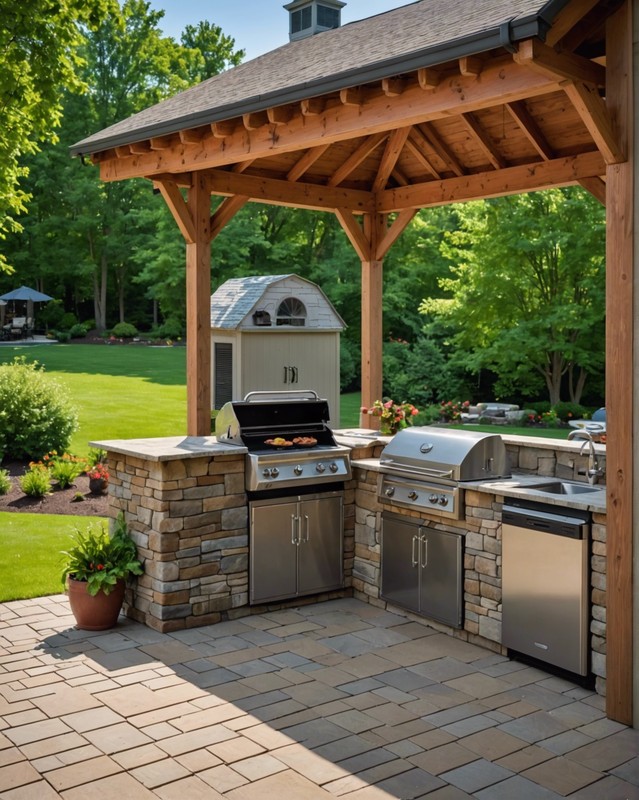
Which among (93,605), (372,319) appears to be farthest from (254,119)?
(93,605)

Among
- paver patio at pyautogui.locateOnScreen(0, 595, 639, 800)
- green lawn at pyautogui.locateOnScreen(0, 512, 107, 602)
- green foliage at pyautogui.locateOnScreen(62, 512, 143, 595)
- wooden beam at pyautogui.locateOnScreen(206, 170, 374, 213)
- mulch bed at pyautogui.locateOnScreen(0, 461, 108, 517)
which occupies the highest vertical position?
wooden beam at pyautogui.locateOnScreen(206, 170, 374, 213)

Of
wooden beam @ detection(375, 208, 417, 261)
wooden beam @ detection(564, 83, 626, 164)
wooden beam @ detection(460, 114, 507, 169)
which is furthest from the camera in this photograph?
wooden beam @ detection(375, 208, 417, 261)

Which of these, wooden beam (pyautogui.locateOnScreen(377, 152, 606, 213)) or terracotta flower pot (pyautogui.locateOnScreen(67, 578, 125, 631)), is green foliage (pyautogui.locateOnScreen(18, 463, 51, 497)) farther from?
wooden beam (pyautogui.locateOnScreen(377, 152, 606, 213))

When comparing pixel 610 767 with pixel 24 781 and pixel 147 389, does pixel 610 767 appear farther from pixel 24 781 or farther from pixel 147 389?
pixel 147 389

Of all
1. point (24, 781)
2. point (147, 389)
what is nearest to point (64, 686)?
point (24, 781)

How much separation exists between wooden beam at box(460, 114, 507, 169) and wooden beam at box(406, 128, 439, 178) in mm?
503

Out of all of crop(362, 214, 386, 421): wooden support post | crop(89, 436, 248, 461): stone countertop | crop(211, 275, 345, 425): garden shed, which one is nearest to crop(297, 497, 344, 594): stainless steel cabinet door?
crop(89, 436, 248, 461): stone countertop

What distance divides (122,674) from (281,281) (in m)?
9.09

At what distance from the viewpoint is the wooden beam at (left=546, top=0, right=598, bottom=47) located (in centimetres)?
412

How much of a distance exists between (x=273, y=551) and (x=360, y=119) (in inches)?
119

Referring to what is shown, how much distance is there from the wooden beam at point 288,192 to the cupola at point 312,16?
7.03ft

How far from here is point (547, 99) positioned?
672cm

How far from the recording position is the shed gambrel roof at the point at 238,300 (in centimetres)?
1295

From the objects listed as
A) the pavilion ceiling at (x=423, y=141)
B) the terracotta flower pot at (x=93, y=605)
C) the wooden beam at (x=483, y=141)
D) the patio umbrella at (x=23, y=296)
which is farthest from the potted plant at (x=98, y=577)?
the patio umbrella at (x=23, y=296)
